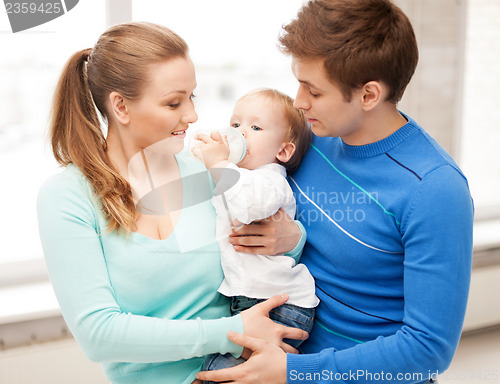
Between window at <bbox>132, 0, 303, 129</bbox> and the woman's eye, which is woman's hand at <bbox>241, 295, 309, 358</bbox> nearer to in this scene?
the woman's eye

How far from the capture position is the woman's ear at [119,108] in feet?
4.30

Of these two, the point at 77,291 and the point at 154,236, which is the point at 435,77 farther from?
the point at 77,291

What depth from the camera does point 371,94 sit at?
4.18 ft

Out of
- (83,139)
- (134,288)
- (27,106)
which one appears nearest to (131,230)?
(134,288)

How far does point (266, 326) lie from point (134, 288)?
332mm

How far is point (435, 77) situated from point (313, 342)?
1950mm

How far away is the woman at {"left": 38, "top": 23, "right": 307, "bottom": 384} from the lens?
1201 millimetres

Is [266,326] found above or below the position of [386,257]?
below

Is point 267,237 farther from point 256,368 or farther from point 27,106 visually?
point 27,106

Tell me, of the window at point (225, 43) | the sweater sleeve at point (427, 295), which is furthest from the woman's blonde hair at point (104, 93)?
the window at point (225, 43)

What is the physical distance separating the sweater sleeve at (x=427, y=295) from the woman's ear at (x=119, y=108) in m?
0.71

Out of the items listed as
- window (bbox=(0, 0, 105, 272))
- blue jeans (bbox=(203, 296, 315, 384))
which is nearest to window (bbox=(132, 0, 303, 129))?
window (bbox=(0, 0, 105, 272))

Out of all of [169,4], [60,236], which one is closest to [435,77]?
[169,4]

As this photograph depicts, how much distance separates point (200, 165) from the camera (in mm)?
1489
